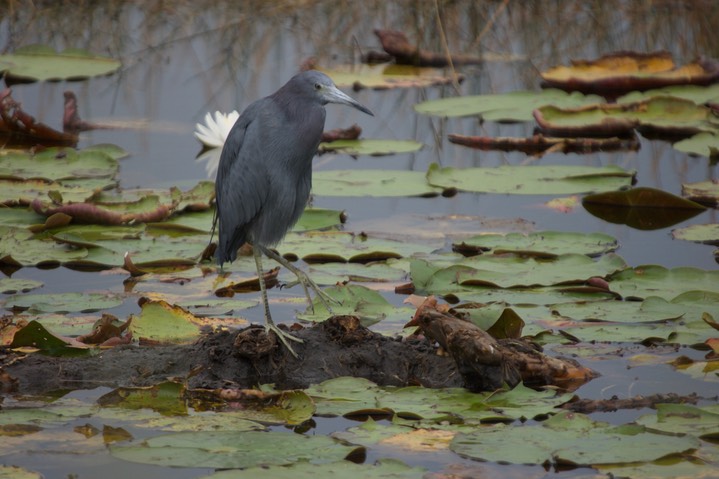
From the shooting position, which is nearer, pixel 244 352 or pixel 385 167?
pixel 244 352

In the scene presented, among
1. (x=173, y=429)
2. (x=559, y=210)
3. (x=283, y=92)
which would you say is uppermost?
(x=283, y=92)

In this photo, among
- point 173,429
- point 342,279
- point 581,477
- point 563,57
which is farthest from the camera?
point 563,57

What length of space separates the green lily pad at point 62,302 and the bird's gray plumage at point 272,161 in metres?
0.52

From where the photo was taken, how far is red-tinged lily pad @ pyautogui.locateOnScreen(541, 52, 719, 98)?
26.3ft

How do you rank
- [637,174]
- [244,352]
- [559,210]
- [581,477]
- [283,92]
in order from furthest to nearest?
[637,174]
[559,210]
[283,92]
[244,352]
[581,477]

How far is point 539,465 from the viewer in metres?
3.34

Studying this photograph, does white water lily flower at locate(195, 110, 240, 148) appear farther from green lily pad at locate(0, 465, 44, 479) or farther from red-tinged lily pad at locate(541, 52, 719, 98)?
green lily pad at locate(0, 465, 44, 479)

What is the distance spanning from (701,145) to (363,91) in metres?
3.05

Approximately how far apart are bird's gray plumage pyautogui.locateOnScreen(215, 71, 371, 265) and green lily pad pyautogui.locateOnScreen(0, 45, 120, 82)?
4.29 m

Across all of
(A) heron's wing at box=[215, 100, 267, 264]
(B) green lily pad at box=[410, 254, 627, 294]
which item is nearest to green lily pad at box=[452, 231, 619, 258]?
(B) green lily pad at box=[410, 254, 627, 294]

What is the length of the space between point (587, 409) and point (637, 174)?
335 centimetres

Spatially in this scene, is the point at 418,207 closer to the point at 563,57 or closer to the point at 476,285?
the point at 476,285

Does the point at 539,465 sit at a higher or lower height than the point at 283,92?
lower

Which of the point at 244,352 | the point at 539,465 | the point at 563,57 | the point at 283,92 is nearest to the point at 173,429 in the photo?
the point at 244,352
